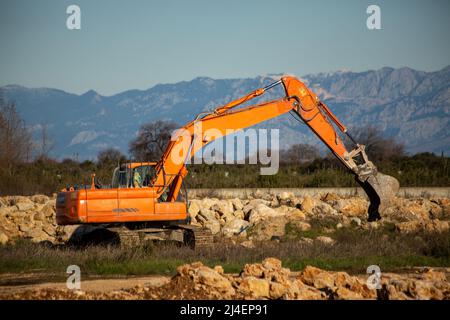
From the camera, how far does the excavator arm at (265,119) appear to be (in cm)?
1941

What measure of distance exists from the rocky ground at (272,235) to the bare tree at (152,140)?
3299cm

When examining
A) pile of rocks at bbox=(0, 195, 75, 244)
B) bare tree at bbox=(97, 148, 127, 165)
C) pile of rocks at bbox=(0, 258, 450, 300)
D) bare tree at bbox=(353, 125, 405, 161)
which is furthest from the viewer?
bare tree at bbox=(353, 125, 405, 161)

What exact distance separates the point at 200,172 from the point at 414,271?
86.1ft

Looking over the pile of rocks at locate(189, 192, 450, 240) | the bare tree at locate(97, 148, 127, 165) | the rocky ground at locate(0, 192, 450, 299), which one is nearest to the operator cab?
the rocky ground at locate(0, 192, 450, 299)

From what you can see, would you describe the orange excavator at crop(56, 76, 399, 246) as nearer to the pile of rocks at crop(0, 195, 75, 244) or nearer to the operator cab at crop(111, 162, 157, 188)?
the operator cab at crop(111, 162, 157, 188)

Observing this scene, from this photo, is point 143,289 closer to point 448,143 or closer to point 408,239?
point 408,239

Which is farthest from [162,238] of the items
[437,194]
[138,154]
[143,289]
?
[138,154]

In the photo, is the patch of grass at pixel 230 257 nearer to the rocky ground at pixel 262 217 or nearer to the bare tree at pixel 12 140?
the rocky ground at pixel 262 217

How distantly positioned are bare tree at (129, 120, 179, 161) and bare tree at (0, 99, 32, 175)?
58.2 feet

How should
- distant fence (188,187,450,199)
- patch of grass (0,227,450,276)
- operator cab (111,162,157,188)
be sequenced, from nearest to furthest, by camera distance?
patch of grass (0,227,450,276), operator cab (111,162,157,188), distant fence (188,187,450,199)

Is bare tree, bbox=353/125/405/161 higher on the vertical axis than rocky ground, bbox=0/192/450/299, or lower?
higher

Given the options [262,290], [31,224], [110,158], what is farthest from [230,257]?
[110,158]

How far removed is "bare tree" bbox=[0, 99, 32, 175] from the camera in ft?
125

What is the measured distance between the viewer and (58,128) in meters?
180
